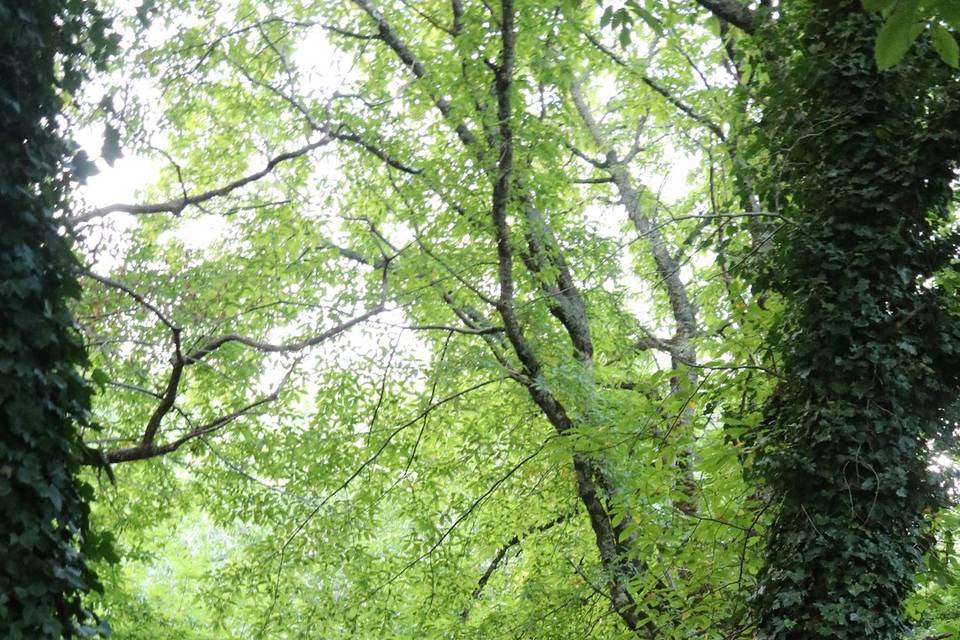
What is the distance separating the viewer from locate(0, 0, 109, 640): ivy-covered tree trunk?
8.79 ft

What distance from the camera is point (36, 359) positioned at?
2.86 metres

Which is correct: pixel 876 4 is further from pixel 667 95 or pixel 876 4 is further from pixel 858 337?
pixel 667 95

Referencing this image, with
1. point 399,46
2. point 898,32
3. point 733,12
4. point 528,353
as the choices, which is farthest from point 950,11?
point 399,46

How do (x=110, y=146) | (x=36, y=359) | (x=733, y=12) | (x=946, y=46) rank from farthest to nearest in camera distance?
(x=733, y=12)
(x=110, y=146)
(x=36, y=359)
(x=946, y=46)

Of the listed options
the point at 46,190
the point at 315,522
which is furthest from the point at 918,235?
the point at 315,522

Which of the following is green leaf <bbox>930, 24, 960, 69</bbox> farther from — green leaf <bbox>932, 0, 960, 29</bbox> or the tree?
the tree

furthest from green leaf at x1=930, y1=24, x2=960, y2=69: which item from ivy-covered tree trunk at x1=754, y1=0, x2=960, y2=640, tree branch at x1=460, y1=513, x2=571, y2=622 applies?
tree branch at x1=460, y1=513, x2=571, y2=622

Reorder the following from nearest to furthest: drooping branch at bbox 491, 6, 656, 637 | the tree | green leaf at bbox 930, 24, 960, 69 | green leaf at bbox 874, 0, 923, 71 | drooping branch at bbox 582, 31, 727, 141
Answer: green leaf at bbox 874, 0, 923, 71, green leaf at bbox 930, 24, 960, 69, the tree, drooping branch at bbox 491, 6, 656, 637, drooping branch at bbox 582, 31, 727, 141

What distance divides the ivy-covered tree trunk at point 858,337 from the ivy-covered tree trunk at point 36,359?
2523mm

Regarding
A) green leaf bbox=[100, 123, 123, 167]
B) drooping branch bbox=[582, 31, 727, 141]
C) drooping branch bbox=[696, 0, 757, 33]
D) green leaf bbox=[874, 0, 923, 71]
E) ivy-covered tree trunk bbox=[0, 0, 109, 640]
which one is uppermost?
drooping branch bbox=[582, 31, 727, 141]

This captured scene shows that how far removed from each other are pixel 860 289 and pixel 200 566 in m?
9.93

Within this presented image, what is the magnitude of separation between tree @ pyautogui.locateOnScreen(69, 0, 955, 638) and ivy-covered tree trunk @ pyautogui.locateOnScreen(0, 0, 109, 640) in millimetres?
1486

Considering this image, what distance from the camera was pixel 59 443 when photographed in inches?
112

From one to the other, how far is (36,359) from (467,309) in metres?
5.48
